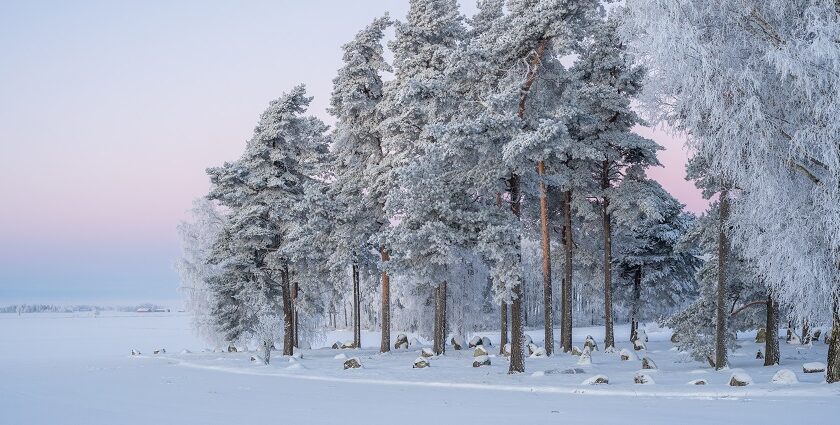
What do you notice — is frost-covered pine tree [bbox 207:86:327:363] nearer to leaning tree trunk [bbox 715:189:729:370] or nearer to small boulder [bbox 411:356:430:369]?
small boulder [bbox 411:356:430:369]

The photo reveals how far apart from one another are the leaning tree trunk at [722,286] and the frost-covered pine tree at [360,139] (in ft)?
48.2

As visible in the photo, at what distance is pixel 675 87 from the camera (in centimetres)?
1591

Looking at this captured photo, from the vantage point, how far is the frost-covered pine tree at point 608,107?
28562 millimetres

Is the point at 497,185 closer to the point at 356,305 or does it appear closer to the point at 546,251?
the point at 546,251

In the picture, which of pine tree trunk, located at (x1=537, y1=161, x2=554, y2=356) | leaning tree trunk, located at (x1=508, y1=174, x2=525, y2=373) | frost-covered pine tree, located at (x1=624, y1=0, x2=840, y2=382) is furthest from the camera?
pine tree trunk, located at (x1=537, y1=161, x2=554, y2=356)

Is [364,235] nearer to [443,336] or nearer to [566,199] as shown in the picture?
[443,336]

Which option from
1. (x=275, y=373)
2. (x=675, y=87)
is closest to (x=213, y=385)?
(x=275, y=373)

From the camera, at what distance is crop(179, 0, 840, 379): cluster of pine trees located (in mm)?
17328

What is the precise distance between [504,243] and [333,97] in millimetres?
16552

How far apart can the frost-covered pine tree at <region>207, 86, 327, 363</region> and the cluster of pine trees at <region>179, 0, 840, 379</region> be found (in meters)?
0.11

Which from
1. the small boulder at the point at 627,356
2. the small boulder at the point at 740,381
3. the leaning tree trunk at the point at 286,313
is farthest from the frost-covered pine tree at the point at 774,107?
the leaning tree trunk at the point at 286,313

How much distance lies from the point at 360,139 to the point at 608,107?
11.9 m

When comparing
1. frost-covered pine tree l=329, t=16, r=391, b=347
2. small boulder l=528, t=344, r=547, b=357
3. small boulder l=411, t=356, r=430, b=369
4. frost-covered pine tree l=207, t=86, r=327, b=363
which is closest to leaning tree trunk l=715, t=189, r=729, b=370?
small boulder l=528, t=344, r=547, b=357

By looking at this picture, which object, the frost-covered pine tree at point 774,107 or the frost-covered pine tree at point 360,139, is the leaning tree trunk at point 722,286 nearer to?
the frost-covered pine tree at point 774,107
